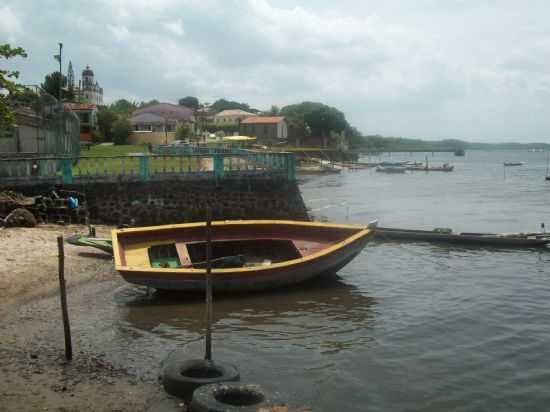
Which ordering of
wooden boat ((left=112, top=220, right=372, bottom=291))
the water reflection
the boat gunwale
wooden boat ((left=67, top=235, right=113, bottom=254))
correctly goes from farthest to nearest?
wooden boat ((left=67, top=235, right=113, bottom=254)) → wooden boat ((left=112, top=220, right=372, bottom=291)) → the boat gunwale → the water reflection

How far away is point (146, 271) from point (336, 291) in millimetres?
4980

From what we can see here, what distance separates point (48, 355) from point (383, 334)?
629cm

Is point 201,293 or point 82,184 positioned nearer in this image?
point 201,293

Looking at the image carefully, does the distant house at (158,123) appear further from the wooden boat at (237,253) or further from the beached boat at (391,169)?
the wooden boat at (237,253)

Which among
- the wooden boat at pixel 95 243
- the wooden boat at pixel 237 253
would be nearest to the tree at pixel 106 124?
the wooden boat at pixel 95 243

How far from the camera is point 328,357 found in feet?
35.3

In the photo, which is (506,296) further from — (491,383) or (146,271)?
(146,271)

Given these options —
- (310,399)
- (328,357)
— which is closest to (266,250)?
(328,357)

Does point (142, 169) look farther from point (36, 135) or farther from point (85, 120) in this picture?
point (85, 120)

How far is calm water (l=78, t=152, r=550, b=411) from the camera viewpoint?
31.1 feet

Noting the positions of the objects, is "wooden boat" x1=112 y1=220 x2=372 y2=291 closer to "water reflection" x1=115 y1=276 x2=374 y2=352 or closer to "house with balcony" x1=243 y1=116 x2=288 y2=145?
"water reflection" x1=115 y1=276 x2=374 y2=352

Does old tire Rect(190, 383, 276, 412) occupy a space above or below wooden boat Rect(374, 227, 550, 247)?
below

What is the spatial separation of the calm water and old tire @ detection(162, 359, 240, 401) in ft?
2.29

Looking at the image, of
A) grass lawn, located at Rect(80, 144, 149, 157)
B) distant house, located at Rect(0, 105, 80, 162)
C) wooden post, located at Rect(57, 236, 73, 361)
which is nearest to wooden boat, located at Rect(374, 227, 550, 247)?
distant house, located at Rect(0, 105, 80, 162)
